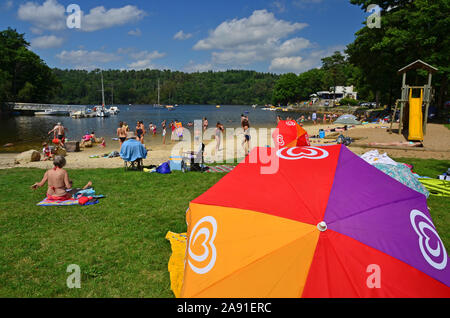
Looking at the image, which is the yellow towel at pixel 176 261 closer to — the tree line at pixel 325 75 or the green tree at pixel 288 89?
the tree line at pixel 325 75

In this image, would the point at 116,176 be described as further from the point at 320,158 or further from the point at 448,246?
the point at 448,246

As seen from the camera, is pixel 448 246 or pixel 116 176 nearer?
pixel 448 246

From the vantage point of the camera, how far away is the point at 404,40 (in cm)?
2567

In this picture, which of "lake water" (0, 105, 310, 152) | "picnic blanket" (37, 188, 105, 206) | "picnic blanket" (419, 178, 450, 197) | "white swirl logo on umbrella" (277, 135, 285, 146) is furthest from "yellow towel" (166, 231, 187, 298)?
"lake water" (0, 105, 310, 152)

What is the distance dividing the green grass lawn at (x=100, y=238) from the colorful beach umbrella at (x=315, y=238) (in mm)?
1652

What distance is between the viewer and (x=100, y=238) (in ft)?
17.8

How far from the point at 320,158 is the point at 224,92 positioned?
19689 centimetres

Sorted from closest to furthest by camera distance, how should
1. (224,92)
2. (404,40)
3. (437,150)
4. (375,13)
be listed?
(437,150), (404,40), (375,13), (224,92)

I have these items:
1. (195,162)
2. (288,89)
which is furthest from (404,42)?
(288,89)

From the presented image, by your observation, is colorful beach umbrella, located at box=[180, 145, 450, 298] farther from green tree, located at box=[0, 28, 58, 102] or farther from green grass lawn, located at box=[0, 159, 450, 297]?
green tree, located at box=[0, 28, 58, 102]

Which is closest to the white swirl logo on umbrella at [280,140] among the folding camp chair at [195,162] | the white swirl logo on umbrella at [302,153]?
the folding camp chair at [195,162]

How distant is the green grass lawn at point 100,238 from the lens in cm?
405

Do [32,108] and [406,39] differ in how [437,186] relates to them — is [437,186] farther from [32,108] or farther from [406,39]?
[32,108]

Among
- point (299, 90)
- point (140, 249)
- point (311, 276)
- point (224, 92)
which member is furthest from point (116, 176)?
point (224, 92)
